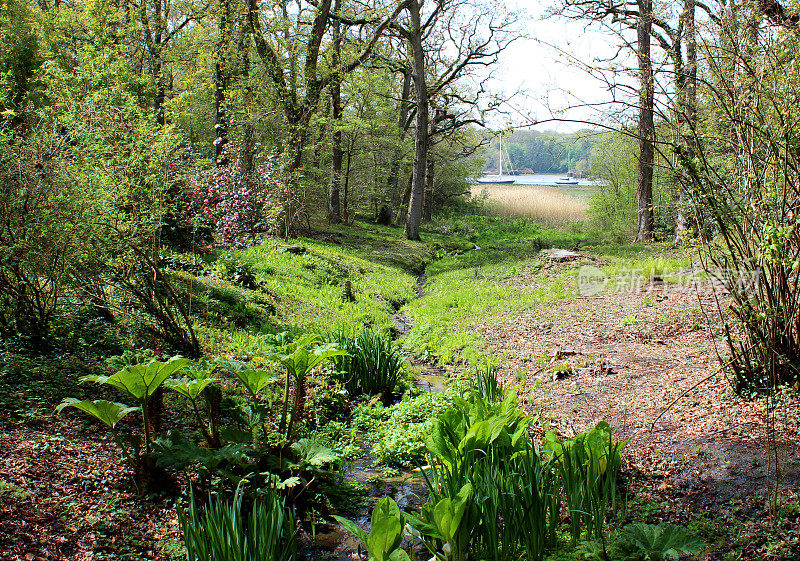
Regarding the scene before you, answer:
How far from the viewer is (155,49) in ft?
51.2

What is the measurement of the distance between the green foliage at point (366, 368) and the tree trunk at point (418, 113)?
519 inches

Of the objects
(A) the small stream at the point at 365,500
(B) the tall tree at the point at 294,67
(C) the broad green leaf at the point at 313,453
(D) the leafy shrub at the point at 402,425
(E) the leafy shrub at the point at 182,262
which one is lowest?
(A) the small stream at the point at 365,500

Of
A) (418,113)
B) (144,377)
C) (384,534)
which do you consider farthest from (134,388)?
(418,113)

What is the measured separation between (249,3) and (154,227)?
11442 mm

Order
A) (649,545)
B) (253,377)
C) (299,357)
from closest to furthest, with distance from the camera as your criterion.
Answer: (649,545), (253,377), (299,357)

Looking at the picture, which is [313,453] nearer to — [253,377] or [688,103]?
[253,377]

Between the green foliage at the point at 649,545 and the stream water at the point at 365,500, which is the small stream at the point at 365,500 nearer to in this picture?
the stream water at the point at 365,500

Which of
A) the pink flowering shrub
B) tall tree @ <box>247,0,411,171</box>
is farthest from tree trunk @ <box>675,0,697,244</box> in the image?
tall tree @ <box>247,0,411,171</box>

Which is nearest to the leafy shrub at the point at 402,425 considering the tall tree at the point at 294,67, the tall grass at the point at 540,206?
the tall tree at the point at 294,67

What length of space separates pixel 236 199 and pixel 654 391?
8.58 m

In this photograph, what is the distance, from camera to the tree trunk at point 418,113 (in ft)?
56.1

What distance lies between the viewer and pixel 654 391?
4684 mm

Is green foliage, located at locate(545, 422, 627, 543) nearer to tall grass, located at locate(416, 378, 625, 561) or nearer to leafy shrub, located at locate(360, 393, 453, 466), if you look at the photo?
tall grass, located at locate(416, 378, 625, 561)

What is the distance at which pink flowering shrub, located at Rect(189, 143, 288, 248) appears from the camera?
30.4 feet
